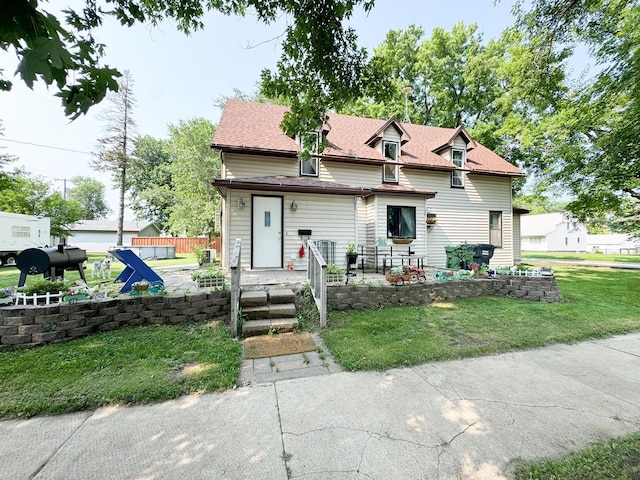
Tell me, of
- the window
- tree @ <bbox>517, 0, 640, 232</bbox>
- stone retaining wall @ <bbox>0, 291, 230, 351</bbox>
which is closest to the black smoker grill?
stone retaining wall @ <bbox>0, 291, 230, 351</bbox>

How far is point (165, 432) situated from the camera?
7.66 feet

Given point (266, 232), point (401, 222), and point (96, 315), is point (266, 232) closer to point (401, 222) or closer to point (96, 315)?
point (96, 315)

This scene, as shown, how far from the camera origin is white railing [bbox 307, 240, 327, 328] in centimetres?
490

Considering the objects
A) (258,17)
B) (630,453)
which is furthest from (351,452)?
(258,17)

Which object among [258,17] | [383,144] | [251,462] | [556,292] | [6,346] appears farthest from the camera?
[383,144]

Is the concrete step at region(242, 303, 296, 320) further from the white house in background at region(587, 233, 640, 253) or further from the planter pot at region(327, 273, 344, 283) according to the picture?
the white house in background at region(587, 233, 640, 253)

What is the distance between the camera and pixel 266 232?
28.9 ft

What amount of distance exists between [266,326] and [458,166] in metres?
12.7

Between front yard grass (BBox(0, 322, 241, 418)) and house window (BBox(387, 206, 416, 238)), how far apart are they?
7732 millimetres

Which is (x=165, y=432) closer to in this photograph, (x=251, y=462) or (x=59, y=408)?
(x=251, y=462)

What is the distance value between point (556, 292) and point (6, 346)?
1166cm

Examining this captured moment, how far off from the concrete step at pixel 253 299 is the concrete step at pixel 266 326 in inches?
13.4

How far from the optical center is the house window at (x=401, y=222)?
1038 cm

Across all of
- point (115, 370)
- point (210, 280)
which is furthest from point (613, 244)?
point (115, 370)
